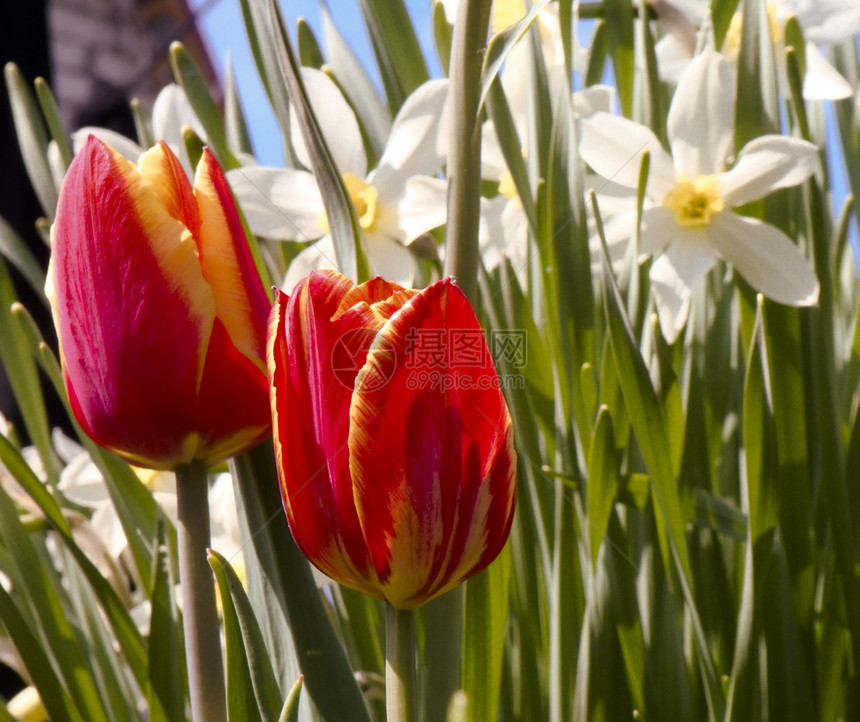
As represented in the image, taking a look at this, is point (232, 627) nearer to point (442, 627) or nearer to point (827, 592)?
point (442, 627)

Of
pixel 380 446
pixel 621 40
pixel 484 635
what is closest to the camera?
pixel 380 446

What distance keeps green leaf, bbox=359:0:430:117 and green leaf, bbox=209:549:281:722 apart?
40 centimetres

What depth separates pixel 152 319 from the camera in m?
0.28

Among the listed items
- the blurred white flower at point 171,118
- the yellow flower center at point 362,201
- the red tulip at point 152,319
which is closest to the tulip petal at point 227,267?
the red tulip at point 152,319

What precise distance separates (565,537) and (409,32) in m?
0.37

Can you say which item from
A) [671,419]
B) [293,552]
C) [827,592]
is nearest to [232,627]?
[293,552]

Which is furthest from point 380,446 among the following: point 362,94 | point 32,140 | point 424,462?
point 32,140

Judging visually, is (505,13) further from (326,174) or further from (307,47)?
(326,174)

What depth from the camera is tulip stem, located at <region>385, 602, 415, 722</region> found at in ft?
0.83

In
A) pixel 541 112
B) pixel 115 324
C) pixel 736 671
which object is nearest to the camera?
pixel 115 324

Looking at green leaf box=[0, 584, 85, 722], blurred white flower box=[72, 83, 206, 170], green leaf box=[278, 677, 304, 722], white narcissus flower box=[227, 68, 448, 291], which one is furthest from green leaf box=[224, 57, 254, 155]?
green leaf box=[278, 677, 304, 722]

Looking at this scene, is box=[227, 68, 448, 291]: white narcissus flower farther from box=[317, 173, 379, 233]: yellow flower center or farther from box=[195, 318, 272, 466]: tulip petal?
box=[195, 318, 272, 466]: tulip petal

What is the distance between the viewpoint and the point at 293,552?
323mm

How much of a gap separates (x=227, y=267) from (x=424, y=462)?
0.36 feet
